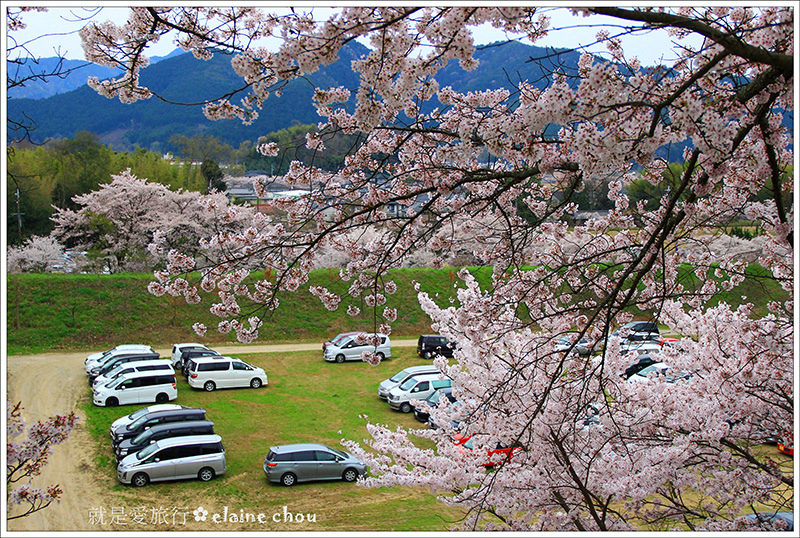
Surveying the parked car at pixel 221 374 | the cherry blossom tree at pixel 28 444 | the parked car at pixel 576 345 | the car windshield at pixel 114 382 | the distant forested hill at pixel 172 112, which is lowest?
the parked car at pixel 221 374

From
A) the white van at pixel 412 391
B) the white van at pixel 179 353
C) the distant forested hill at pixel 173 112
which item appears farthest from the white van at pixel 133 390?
the distant forested hill at pixel 173 112

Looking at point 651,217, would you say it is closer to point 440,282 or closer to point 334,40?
point 334,40

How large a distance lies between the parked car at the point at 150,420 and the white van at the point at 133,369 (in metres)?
2.61

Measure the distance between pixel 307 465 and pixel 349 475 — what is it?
2.79 feet

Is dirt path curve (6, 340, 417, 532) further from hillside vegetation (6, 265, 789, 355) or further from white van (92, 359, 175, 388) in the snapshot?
hillside vegetation (6, 265, 789, 355)

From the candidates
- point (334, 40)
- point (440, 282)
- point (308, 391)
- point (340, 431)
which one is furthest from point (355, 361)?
point (334, 40)

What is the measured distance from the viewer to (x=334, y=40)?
2.79 metres

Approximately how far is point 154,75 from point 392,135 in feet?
428

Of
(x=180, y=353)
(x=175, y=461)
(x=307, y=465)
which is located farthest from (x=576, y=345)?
(x=180, y=353)

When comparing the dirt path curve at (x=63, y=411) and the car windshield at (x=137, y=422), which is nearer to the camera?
the dirt path curve at (x=63, y=411)

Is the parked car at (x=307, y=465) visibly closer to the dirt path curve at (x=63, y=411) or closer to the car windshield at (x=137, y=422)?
the dirt path curve at (x=63, y=411)

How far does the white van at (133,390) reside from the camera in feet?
43.2

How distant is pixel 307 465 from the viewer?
9.82 metres

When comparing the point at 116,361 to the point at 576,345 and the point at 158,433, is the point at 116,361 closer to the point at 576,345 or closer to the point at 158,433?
the point at 158,433
